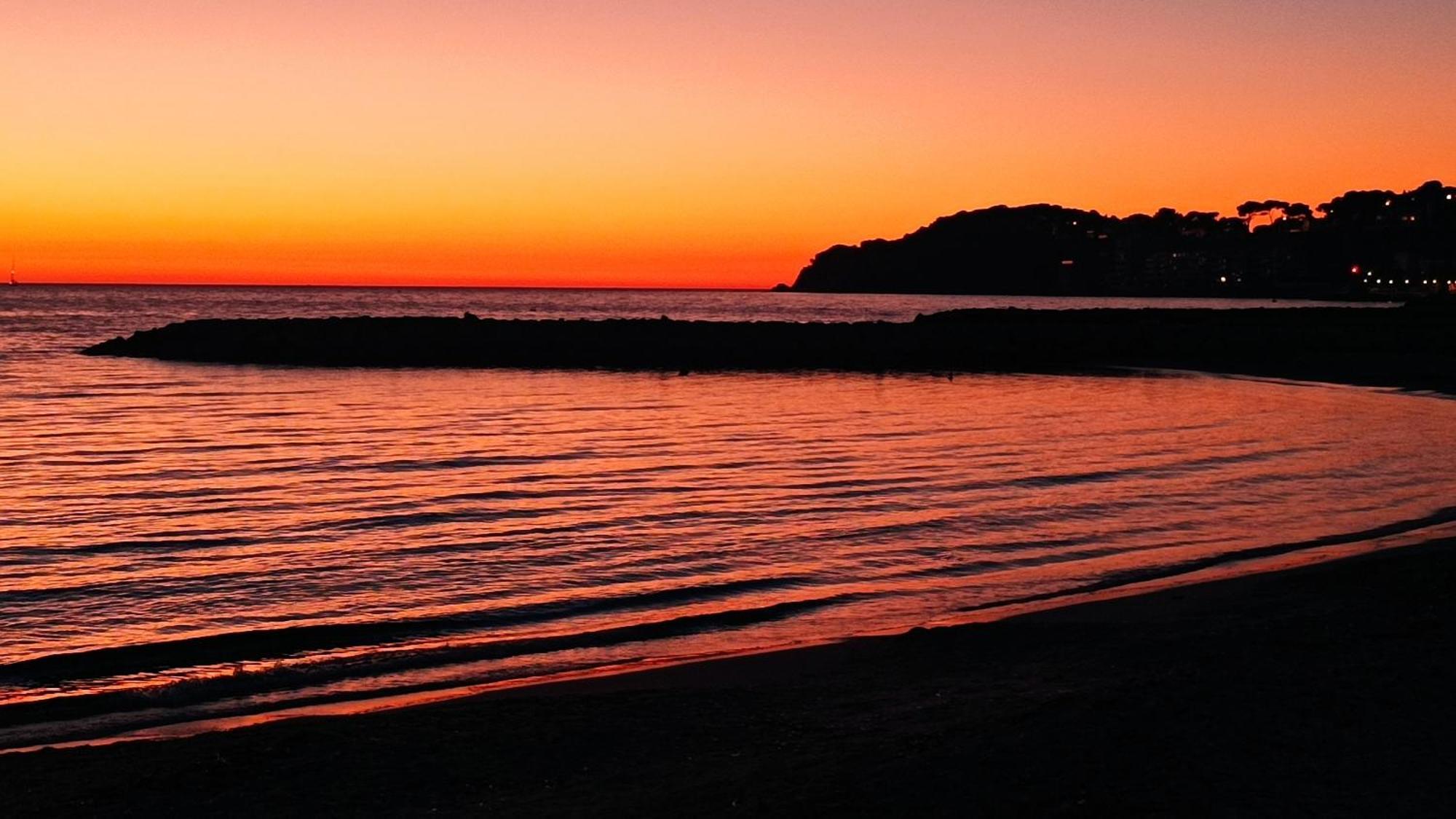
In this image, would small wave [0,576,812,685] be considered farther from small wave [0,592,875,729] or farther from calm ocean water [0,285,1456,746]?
small wave [0,592,875,729]

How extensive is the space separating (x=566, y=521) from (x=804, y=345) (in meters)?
57.1

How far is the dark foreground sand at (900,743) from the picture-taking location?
765 cm

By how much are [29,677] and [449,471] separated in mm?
14384

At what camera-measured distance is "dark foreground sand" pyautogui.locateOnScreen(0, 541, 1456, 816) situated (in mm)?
7652

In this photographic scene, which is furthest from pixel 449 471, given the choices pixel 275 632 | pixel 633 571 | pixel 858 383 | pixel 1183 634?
pixel 858 383

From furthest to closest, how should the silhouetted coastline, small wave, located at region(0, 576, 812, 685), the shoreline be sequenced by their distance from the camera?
the silhouetted coastline < small wave, located at region(0, 576, 812, 685) < the shoreline

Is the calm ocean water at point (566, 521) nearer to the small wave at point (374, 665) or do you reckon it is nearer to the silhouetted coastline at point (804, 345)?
the small wave at point (374, 665)

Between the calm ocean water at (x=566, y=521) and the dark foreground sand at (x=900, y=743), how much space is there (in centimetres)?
173

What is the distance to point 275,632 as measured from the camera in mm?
13281

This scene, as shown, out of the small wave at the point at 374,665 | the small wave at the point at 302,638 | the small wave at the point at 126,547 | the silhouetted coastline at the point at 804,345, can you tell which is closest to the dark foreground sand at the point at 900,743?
the small wave at the point at 374,665

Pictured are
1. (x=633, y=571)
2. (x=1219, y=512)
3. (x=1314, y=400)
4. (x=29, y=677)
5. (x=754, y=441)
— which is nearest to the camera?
(x=29, y=677)

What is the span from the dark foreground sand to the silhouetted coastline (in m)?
51.4

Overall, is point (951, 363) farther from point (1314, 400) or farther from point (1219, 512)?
point (1219, 512)

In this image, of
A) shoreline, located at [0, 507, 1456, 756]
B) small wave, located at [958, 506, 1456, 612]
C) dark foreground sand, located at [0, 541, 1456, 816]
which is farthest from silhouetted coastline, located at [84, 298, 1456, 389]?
dark foreground sand, located at [0, 541, 1456, 816]
